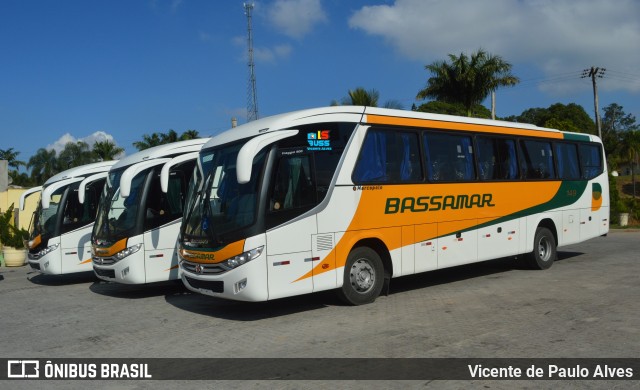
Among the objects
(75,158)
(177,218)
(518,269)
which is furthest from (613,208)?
(75,158)

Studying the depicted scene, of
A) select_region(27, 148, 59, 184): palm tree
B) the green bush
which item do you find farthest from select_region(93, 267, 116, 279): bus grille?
select_region(27, 148, 59, 184): palm tree

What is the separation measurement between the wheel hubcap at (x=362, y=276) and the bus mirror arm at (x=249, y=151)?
2.59 meters

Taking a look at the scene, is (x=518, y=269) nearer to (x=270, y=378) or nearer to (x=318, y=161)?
(x=318, y=161)

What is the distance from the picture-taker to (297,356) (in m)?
6.81

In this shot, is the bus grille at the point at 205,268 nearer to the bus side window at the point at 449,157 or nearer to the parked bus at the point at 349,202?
Answer: the parked bus at the point at 349,202

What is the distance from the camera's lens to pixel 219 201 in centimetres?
894

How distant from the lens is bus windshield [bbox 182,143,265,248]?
8.60 m

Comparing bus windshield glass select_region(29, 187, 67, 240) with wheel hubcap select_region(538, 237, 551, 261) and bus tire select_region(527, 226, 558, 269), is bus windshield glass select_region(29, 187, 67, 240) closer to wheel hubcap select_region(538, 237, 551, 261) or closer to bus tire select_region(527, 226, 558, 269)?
bus tire select_region(527, 226, 558, 269)

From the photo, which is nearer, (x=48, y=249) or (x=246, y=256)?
(x=246, y=256)

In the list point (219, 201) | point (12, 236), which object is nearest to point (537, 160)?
point (219, 201)

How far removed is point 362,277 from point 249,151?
318 cm

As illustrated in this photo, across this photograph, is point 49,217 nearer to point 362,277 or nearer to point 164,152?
point 164,152

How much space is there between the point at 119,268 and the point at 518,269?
30.2ft

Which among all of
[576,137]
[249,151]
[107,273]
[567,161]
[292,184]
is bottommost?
[107,273]
